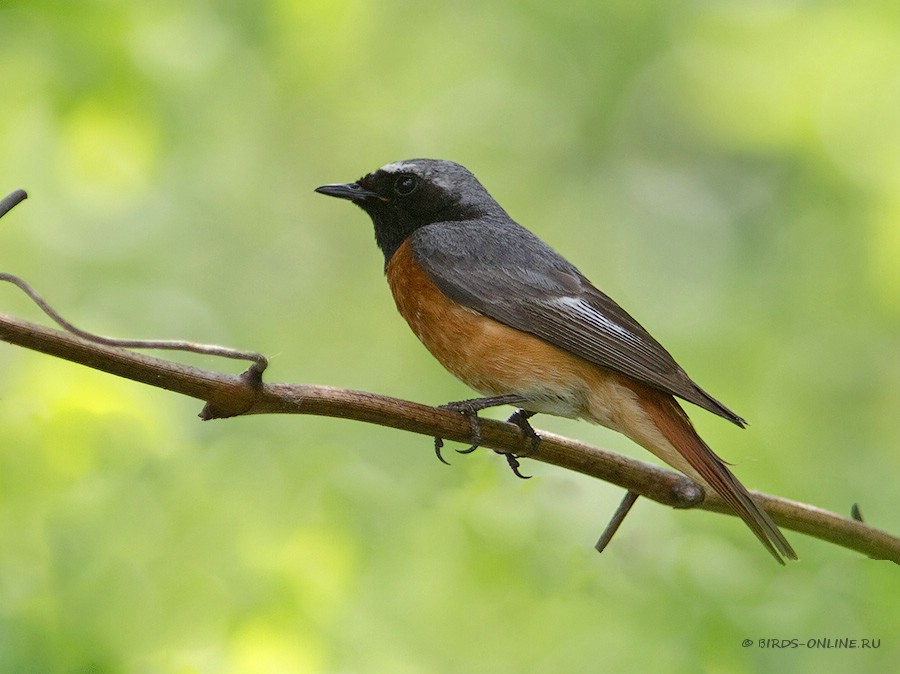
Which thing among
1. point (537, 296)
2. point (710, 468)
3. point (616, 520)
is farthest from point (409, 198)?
point (616, 520)

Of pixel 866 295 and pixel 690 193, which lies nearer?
pixel 866 295

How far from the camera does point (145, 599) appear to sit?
3.78m

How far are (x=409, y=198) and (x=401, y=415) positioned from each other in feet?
7.90

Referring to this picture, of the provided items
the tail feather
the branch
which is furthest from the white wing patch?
the branch

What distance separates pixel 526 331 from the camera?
4.38 m

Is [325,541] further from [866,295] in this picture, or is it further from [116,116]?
[866,295]

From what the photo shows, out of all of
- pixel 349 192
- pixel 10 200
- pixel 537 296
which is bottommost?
pixel 537 296

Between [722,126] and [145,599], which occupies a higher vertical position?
[722,126]

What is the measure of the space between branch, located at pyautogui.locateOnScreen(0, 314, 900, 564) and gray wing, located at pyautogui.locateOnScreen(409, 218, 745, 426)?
60cm

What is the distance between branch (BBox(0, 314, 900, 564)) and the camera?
2320mm

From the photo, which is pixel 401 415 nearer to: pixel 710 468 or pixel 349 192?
pixel 710 468

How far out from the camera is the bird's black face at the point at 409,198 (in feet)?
16.8

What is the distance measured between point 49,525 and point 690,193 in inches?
216

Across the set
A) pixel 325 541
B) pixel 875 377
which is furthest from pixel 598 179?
pixel 325 541
